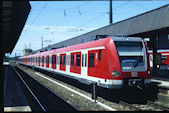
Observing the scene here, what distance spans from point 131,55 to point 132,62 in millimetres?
409

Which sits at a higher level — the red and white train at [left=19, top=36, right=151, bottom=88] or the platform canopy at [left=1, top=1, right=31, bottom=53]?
the platform canopy at [left=1, top=1, right=31, bottom=53]

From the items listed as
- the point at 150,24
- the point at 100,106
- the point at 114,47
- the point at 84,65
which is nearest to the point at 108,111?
the point at 100,106

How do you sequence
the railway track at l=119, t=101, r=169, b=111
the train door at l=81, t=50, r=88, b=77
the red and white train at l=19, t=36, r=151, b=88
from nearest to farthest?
the railway track at l=119, t=101, r=169, b=111 → the red and white train at l=19, t=36, r=151, b=88 → the train door at l=81, t=50, r=88, b=77

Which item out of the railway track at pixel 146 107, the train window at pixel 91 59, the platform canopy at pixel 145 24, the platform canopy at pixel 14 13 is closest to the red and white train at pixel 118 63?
the train window at pixel 91 59

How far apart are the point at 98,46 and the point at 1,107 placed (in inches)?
264

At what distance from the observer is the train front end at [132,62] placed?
913cm

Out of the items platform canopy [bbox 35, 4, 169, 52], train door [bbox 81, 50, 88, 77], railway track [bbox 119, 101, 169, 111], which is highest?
platform canopy [bbox 35, 4, 169, 52]

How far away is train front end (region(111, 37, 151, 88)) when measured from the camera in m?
9.13

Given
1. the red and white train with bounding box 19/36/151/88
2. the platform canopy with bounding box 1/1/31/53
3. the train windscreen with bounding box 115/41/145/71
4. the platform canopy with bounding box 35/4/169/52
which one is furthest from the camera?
the platform canopy with bounding box 35/4/169/52

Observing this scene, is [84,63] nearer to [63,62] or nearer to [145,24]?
[63,62]

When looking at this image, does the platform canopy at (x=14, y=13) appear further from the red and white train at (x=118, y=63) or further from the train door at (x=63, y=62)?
the train door at (x=63, y=62)

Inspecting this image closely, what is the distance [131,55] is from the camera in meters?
9.56

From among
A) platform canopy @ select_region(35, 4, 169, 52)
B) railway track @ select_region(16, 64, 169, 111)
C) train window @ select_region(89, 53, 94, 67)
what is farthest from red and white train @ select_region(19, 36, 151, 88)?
platform canopy @ select_region(35, 4, 169, 52)

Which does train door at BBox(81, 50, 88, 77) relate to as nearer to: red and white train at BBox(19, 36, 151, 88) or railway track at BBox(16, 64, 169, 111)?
red and white train at BBox(19, 36, 151, 88)
